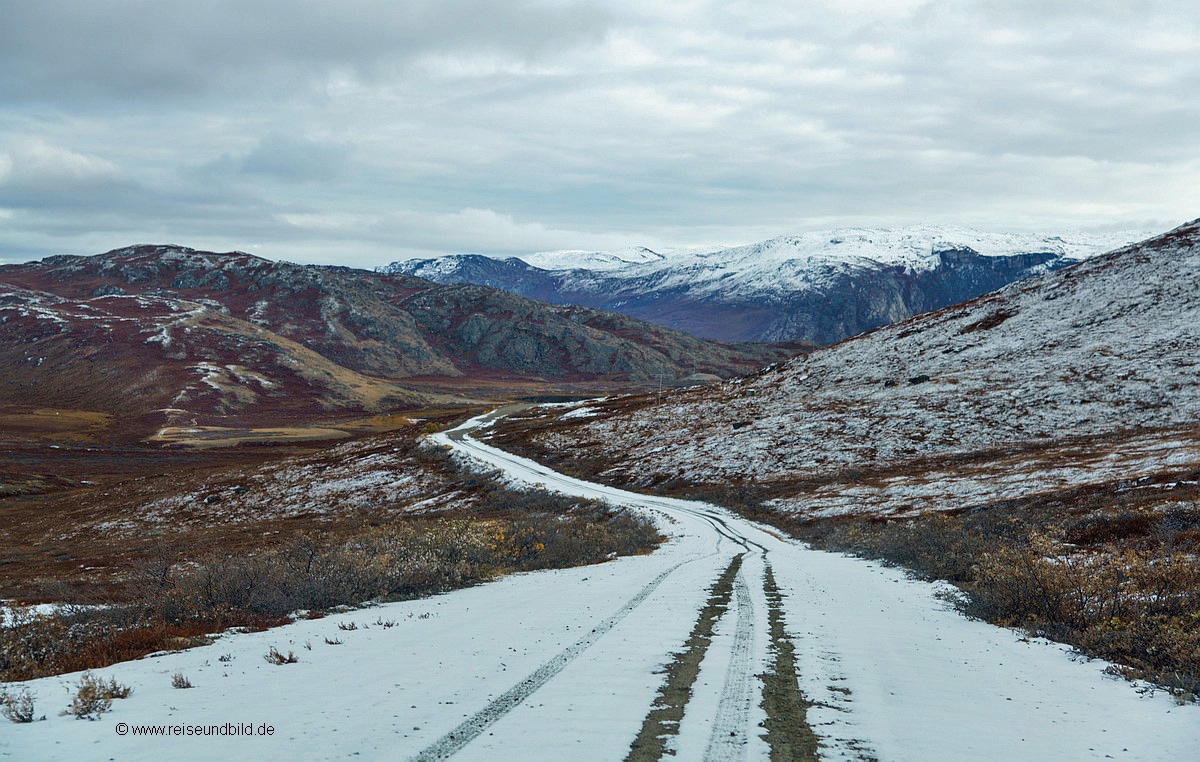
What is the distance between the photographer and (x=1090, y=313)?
7681 cm

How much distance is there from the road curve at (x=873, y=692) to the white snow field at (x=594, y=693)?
0.03m

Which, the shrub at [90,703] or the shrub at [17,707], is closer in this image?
the shrub at [17,707]

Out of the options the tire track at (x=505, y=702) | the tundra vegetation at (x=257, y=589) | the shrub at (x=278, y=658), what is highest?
the tire track at (x=505, y=702)

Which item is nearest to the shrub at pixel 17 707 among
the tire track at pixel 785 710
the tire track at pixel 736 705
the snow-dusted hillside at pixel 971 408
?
the tire track at pixel 736 705

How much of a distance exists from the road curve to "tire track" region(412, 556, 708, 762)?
1.4 inches

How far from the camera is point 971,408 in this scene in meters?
60.0

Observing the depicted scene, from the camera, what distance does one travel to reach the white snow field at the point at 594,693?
6.26 metres

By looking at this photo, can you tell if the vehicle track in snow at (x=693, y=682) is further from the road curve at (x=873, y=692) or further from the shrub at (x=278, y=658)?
the shrub at (x=278, y=658)

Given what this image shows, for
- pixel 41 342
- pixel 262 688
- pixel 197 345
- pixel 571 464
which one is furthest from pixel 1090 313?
pixel 41 342

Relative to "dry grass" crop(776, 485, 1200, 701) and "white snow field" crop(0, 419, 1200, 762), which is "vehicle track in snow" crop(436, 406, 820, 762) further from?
"dry grass" crop(776, 485, 1200, 701)

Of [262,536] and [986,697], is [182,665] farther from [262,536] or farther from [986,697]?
[262,536]

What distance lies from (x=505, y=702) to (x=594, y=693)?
103 centimetres

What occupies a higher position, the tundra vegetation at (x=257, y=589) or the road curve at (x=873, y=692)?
the road curve at (x=873, y=692)

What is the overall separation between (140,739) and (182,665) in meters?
3.12
